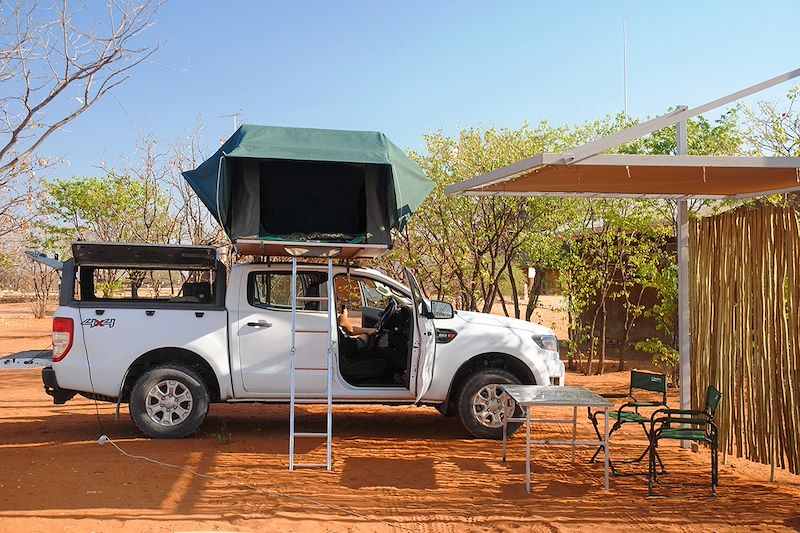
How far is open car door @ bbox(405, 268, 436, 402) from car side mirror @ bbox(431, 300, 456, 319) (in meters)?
0.13

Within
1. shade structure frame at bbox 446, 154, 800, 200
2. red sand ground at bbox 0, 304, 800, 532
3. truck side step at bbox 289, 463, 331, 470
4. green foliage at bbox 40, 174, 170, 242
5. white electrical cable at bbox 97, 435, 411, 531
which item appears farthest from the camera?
green foliage at bbox 40, 174, 170, 242

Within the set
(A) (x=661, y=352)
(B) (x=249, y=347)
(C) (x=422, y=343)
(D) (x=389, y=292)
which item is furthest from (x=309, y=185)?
(A) (x=661, y=352)

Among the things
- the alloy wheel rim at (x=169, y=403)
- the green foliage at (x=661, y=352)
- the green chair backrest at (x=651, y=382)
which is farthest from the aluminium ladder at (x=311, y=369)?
the green foliage at (x=661, y=352)

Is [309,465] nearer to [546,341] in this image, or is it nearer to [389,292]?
[389,292]

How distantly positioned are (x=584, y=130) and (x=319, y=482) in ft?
34.8

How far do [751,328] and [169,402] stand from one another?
5587 millimetres

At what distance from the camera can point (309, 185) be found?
28.9 ft

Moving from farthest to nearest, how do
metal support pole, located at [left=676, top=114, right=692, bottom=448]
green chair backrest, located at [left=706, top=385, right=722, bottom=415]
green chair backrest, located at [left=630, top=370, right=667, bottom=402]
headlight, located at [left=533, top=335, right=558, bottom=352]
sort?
headlight, located at [left=533, top=335, right=558, bottom=352] < metal support pole, located at [left=676, top=114, right=692, bottom=448] < green chair backrest, located at [left=630, top=370, right=667, bottom=402] < green chair backrest, located at [left=706, top=385, right=722, bottom=415]

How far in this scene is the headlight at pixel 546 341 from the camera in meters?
8.80

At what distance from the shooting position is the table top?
6.42 meters

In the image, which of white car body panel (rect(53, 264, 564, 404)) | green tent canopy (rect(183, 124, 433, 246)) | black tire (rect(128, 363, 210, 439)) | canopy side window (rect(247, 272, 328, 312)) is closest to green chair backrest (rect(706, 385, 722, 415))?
white car body panel (rect(53, 264, 564, 404))

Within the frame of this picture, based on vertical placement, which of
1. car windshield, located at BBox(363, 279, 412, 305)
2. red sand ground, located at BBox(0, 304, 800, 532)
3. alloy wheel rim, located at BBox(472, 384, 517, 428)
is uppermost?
car windshield, located at BBox(363, 279, 412, 305)

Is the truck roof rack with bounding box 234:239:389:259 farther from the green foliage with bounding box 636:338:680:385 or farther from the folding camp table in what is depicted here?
the green foliage with bounding box 636:338:680:385

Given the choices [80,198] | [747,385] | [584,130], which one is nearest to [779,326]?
[747,385]
